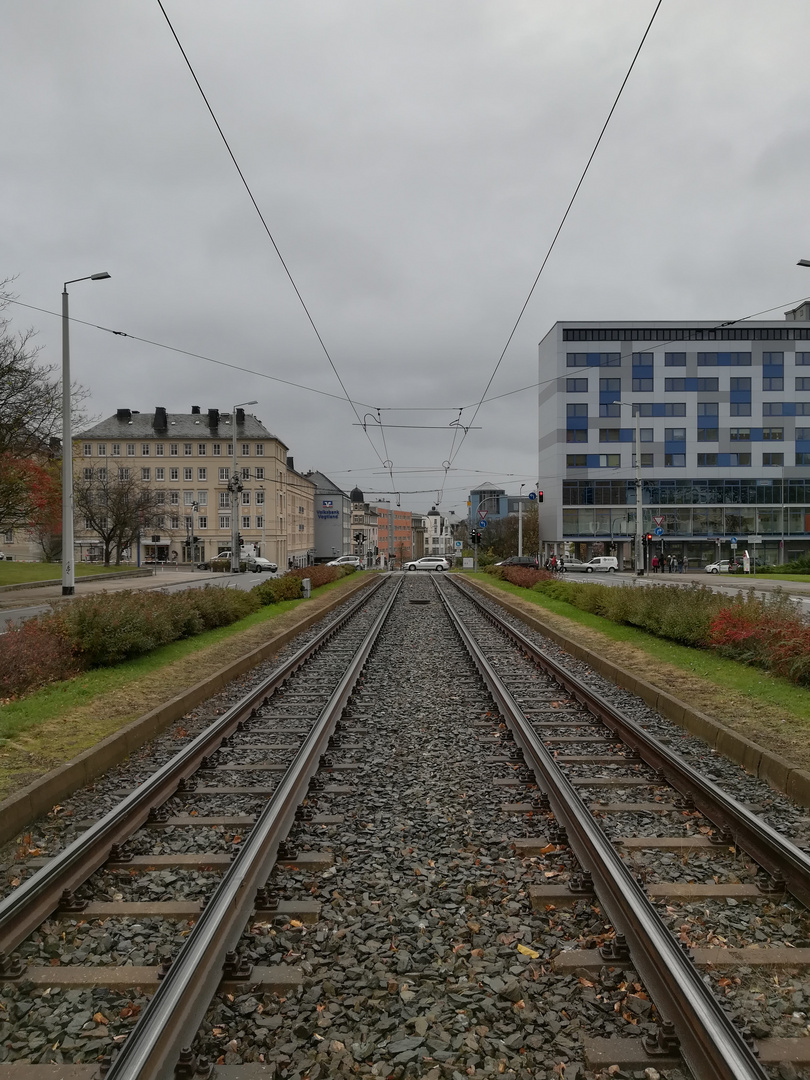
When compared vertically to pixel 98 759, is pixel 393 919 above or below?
below

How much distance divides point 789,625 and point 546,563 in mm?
50264

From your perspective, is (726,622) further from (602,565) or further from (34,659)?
(602,565)

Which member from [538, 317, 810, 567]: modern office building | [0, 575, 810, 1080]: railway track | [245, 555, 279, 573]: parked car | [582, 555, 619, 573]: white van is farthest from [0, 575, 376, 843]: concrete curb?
[538, 317, 810, 567]: modern office building

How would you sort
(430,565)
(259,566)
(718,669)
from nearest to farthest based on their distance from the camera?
(718,669)
(259,566)
(430,565)

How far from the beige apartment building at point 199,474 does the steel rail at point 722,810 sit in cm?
7730

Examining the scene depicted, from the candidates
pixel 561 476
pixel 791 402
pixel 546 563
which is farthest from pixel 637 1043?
pixel 791 402

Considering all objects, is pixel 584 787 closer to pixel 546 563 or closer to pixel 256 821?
pixel 256 821

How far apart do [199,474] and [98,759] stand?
3270 inches

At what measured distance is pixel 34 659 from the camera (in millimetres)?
10305

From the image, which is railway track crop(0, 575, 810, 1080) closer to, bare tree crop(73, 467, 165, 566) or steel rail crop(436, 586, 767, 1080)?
steel rail crop(436, 586, 767, 1080)

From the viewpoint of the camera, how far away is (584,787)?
248 inches

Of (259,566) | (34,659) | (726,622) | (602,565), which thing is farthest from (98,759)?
(602,565)

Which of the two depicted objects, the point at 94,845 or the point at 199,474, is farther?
the point at 199,474

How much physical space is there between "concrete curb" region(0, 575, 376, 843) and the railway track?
2.27 ft
